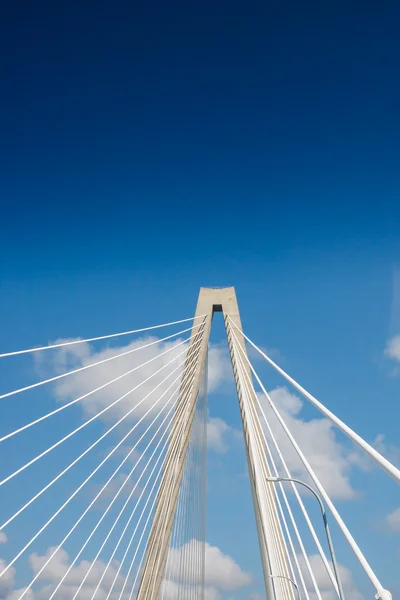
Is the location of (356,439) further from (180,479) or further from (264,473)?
(180,479)

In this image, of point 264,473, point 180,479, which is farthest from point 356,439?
point 180,479

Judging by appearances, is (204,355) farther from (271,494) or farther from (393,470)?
(393,470)

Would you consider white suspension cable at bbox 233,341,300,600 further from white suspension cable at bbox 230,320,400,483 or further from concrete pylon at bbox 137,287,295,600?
white suspension cable at bbox 230,320,400,483

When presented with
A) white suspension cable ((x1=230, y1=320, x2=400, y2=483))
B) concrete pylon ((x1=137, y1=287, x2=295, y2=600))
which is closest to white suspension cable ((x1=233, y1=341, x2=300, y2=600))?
concrete pylon ((x1=137, y1=287, x2=295, y2=600))

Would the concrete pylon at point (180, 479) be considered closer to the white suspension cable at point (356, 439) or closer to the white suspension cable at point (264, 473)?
the white suspension cable at point (264, 473)

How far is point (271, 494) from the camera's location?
13602mm

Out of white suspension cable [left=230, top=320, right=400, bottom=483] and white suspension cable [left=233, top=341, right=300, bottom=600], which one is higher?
white suspension cable [left=233, top=341, right=300, bottom=600]

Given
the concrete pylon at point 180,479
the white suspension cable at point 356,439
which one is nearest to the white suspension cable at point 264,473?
the concrete pylon at point 180,479

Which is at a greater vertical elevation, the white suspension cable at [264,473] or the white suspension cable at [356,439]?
the white suspension cable at [264,473]

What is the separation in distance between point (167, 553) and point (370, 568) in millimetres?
12433

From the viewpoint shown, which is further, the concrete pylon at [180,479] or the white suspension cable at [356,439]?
the concrete pylon at [180,479]

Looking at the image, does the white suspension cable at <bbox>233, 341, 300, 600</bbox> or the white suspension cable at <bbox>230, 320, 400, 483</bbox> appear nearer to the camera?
the white suspension cable at <bbox>230, 320, 400, 483</bbox>

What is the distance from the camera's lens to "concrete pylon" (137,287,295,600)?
12.4 m

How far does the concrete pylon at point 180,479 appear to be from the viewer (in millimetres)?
12414
